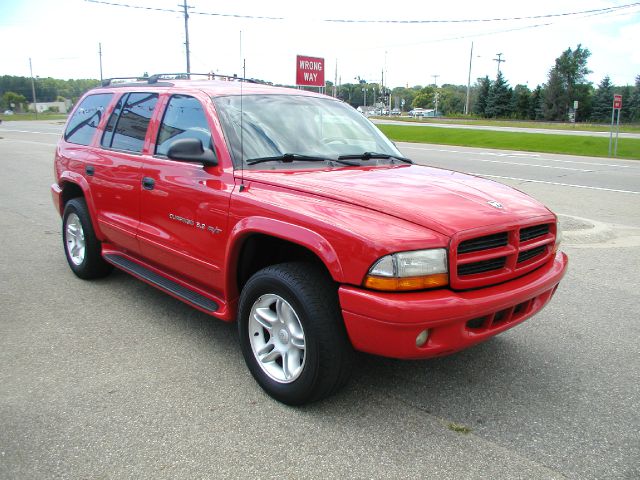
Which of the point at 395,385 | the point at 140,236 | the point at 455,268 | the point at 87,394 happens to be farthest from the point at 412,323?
the point at 140,236

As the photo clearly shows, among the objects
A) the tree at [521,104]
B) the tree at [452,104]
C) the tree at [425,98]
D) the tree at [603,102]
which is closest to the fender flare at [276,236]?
the tree at [603,102]

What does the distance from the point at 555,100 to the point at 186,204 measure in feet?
256

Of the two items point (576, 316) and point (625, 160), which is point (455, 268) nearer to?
point (576, 316)

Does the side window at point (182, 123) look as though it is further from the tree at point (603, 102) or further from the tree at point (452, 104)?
the tree at point (452, 104)

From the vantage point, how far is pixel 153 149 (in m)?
4.17

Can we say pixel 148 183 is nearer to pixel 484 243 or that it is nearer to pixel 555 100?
pixel 484 243

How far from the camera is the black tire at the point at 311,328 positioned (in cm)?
285

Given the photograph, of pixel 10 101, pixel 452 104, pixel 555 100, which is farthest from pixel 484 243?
pixel 10 101

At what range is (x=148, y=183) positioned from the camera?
4.09 meters

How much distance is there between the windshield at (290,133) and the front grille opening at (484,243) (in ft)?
4.09

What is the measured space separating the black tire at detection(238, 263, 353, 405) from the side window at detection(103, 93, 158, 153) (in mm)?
1901

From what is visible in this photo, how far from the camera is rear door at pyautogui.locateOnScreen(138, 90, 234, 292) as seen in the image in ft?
11.4

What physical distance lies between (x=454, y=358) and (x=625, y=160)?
19.7 metres

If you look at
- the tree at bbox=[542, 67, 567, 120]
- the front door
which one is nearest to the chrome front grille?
the front door
